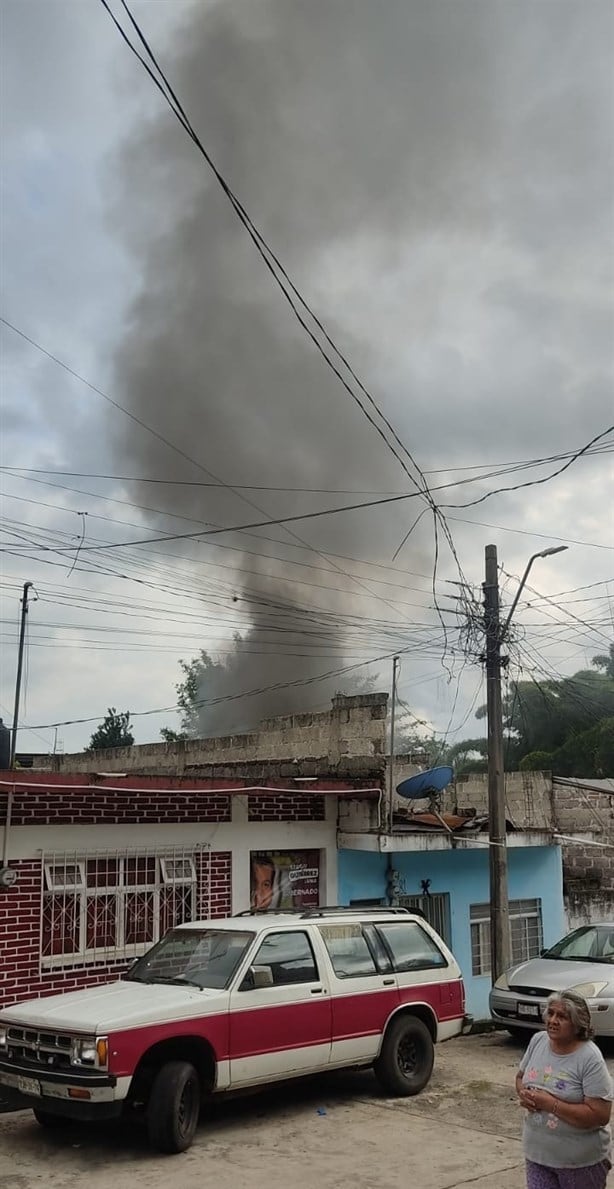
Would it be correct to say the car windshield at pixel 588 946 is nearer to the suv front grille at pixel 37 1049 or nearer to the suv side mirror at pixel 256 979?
the suv side mirror at pixel 256 979

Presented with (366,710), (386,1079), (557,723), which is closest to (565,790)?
(366,710)

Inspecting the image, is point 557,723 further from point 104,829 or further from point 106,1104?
point 106,1104

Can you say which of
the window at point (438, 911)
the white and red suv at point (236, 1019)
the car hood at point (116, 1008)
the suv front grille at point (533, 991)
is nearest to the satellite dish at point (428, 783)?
the window at point (438, 911)

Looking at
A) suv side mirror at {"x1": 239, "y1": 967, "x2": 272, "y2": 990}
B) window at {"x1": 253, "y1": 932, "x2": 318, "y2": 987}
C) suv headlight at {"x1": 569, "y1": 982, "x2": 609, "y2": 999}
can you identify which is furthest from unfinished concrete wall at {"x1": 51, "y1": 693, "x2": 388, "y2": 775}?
suv side mirror at {"x1": 239, "y1": 967, "x2": 272, "y2": 990}

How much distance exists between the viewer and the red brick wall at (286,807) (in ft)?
38.4

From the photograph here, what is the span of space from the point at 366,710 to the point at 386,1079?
309 inches

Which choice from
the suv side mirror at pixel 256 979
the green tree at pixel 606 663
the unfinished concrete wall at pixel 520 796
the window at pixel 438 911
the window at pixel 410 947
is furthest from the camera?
the green tree at pixel 606 663

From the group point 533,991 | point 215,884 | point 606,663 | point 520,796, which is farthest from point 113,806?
point 606,663

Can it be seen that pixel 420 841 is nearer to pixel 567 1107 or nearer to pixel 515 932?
pixel 515 932

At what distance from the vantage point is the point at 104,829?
33.4 ft

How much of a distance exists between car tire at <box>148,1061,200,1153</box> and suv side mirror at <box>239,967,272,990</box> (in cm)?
76

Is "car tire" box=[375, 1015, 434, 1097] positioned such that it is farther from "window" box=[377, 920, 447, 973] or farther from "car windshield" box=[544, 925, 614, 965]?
"car windshield" box=[544, 925, 614, 965]

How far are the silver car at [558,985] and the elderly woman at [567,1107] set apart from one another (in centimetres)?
626

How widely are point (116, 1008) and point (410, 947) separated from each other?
117 inches
